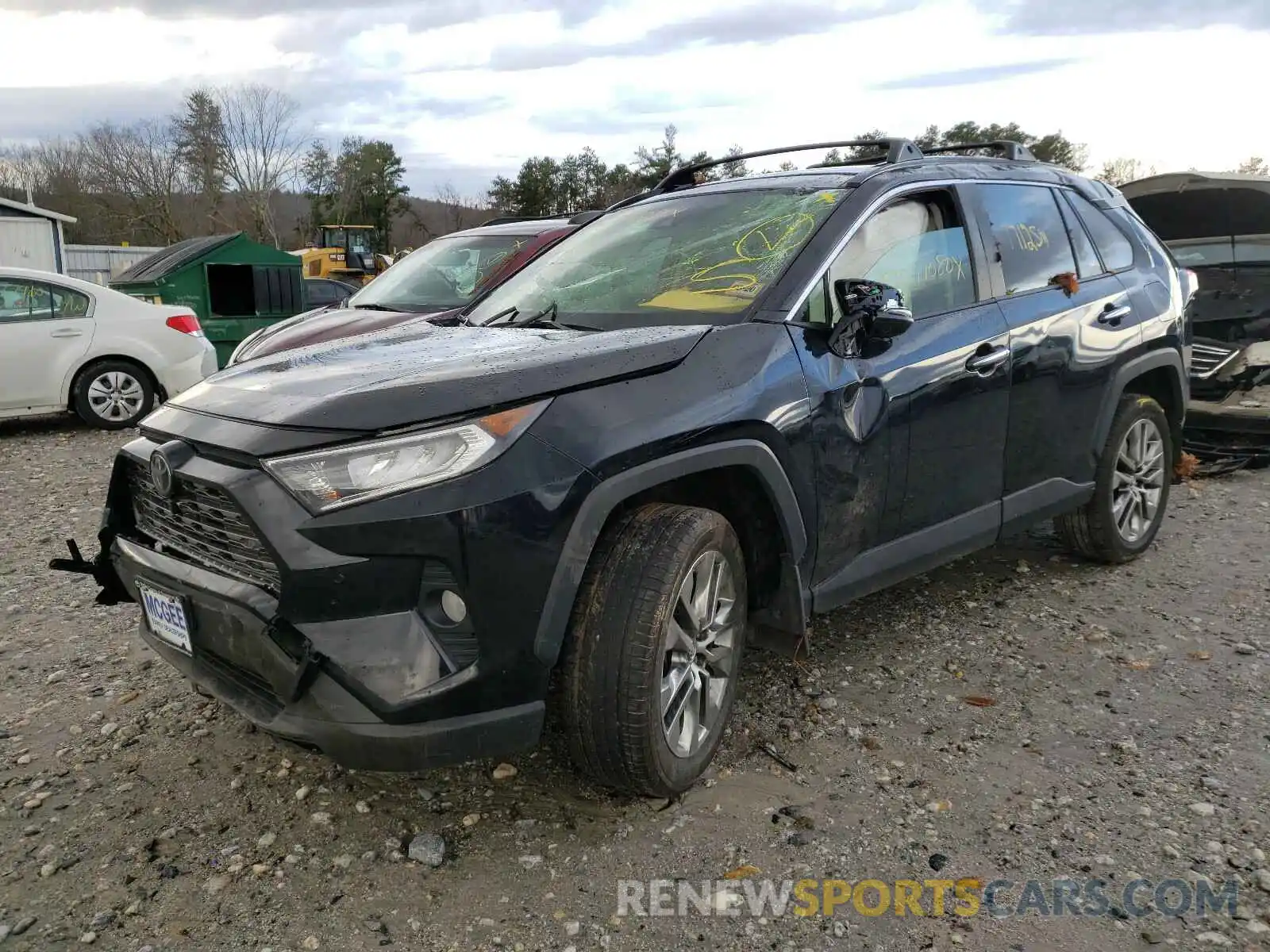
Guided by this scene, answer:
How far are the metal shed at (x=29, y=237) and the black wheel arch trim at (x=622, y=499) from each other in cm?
2835

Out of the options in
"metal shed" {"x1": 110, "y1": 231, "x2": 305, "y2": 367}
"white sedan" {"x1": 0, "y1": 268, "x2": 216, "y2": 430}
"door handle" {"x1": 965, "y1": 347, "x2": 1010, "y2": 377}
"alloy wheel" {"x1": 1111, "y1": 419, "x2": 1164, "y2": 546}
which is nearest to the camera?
"door handle" {"x1": 965, "y1": 347, "x2": 1010, "y2": 377}

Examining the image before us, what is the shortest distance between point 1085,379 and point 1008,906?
2.52m

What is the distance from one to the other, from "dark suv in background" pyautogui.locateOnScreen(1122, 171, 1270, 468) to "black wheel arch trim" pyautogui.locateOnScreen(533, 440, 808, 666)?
203 inches

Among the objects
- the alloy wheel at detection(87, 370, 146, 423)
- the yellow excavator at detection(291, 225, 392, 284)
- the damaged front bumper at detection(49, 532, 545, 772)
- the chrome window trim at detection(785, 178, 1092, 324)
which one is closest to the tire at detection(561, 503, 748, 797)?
the damaged front bumper at detection(49, 532, 545, 772)

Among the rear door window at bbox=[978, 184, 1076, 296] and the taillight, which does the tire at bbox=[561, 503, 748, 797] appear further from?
the taillight

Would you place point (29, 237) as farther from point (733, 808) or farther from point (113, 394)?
point (733, 808)

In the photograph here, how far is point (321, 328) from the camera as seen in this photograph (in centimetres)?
671

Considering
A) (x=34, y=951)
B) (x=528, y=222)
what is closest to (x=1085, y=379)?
(x=34, y=951)

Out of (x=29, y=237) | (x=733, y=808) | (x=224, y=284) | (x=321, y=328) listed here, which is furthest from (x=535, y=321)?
(x=29, y=237)

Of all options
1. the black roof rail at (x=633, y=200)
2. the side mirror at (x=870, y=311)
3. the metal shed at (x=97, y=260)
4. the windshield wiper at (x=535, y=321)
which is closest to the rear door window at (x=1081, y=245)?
the side mirror at (x=870, y=311)

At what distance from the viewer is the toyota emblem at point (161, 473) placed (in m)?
2.61

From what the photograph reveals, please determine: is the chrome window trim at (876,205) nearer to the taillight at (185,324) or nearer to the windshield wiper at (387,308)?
the windshield wiper at (387,308)

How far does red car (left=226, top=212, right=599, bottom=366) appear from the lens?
674cm

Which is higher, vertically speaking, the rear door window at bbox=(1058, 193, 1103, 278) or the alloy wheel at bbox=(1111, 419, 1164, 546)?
the rear door window at bbox=(1058, 193, 1103, 278)
